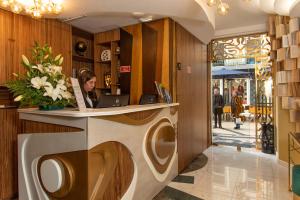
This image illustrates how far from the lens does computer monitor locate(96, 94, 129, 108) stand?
238 cm

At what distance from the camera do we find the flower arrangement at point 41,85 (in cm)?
211

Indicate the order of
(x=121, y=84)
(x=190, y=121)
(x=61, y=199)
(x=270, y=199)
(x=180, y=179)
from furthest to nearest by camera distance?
(x=190, y=121) → (x=121, y=84) → (x=180, y=179) → (x=270, y=199) → (x=61, y=199)

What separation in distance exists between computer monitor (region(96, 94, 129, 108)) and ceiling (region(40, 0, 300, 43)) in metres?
1.40

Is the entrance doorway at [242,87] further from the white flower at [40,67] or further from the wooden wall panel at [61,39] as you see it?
the white flower at [40,67]

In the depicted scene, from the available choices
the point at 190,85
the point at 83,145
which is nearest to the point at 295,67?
the point at 190,85

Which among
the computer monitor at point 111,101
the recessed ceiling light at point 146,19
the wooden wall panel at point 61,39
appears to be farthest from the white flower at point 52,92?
the recessed ceiling light at point 146,19

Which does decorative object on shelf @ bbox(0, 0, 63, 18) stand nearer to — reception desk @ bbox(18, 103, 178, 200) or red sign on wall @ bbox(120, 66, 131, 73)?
reception desk @ bbox(18, 103, 178, 200)

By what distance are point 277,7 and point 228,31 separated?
175 cm

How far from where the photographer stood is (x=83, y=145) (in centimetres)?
182

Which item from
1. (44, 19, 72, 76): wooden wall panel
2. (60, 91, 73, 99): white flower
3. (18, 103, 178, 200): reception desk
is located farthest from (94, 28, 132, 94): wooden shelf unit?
(60, 91, 73, 99): white flower

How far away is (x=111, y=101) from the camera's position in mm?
2506

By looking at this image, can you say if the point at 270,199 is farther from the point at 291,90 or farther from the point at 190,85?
the point at 190,85

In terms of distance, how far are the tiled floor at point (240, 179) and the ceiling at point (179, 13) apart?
274cm

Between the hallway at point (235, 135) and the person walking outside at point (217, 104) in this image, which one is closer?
the hallway at point (235, 135)
